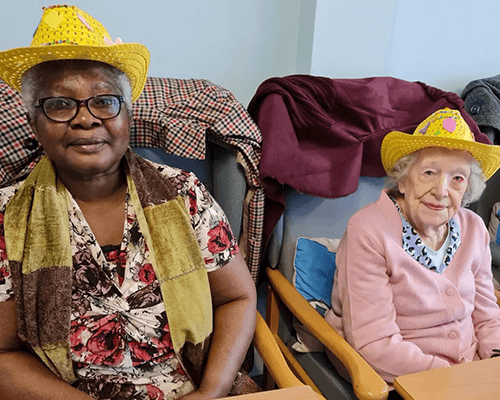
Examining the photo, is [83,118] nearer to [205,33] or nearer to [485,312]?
[205,33]

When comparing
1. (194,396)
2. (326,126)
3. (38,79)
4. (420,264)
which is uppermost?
(38,79)

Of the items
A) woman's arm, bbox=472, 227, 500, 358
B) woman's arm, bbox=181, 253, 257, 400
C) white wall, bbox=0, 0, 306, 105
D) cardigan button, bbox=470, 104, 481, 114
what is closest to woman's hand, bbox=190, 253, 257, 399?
woman's arm, bbox=181, 253, 257, 400

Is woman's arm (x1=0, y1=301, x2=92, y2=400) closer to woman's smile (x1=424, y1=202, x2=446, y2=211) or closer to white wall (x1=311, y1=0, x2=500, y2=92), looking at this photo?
woman's smile (x1=424, y1=202, x2=446, y2=211)

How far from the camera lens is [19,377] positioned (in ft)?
3.79

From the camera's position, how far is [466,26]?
7.89ft

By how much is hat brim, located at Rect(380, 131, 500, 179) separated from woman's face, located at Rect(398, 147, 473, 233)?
3cm

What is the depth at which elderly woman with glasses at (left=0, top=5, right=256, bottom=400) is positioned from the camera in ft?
3.66

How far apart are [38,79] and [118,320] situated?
2.12ft

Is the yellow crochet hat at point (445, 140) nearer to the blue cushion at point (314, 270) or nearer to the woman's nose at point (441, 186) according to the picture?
the woman's nose at point (441, 186)

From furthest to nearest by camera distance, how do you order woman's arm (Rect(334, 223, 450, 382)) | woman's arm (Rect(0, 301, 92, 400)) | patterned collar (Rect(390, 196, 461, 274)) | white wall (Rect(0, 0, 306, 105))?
white wall (Rect(0, 0, 306, 105)) → patterned collar (Rect(390, 196, 461, 274)) → woman's arm (Rect(334, 223, 450, 382)) → woman's arm (Rect(0, 301, 92, 400))

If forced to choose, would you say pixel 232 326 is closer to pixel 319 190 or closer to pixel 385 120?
pixel 319 190

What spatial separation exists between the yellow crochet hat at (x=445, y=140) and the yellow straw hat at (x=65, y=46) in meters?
0.85

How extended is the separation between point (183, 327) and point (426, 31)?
191 cm

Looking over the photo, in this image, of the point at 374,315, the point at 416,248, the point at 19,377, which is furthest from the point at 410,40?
the point at 19,377
